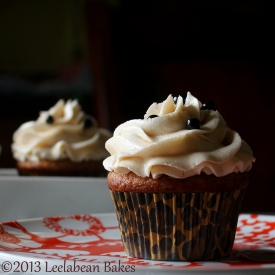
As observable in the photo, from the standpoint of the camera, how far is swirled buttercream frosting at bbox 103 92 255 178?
1316 mm

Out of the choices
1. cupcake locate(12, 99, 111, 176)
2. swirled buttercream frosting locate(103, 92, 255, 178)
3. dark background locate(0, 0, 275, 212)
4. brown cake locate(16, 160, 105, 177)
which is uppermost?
dark background locate(0, 0, 275, 212)

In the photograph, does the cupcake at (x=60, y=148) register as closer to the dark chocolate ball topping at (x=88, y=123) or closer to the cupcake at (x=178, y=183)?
the dark chocolate ball topping at (x=88, y=123)

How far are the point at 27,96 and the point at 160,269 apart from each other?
583 centimetres

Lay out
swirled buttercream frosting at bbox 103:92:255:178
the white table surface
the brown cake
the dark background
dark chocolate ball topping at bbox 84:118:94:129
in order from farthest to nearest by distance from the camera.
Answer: the dark background, dark chocolate ball topping at bbox 84:118:94:129, the brown cake, the white table surface, swirled buttercream frosting at bbox 103:92:255:178

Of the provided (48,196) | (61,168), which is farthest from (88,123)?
(48,196)

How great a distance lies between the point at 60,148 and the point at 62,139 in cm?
9

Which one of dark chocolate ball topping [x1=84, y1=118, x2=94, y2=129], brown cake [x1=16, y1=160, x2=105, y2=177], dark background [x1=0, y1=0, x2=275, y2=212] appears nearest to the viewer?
brown cake [x1=16, y1=160, x2=105, y2=177]

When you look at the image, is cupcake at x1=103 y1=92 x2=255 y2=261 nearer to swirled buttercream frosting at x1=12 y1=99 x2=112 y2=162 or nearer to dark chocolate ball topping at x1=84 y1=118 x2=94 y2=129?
swirled buttercream frosting at x1=12 y1=99 x2=112 y2=162

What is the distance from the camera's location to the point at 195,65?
472cm

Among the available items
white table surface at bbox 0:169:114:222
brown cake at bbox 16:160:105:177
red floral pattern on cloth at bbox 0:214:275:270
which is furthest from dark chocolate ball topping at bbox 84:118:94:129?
red floral pattern on cloth at bbox 0:214:275:270

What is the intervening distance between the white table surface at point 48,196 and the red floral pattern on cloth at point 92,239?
342 mm

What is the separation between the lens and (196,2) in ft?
21.0

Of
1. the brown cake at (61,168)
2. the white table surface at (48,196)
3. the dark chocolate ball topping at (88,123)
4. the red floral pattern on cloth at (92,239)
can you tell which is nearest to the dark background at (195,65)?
the dark chocolate ball topping at (88,123)

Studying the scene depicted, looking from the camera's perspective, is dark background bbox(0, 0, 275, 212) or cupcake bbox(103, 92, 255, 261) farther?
dark background bbox(0, 0, 275, 212)
